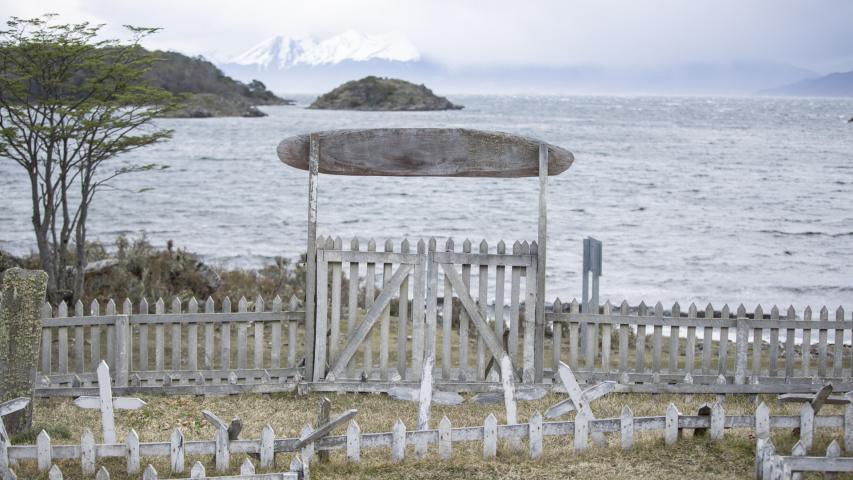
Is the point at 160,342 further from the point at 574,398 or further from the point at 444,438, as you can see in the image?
the point at 574,398

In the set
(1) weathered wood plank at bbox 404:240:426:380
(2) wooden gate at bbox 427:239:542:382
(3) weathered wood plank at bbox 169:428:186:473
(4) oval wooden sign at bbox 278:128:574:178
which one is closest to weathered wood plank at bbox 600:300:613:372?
(2) wooden gate at bbox 427:239:542:382

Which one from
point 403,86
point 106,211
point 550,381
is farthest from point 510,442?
point 403,86

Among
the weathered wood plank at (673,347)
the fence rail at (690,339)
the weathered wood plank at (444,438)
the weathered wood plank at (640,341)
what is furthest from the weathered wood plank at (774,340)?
the weathered wood plank at (444,438)

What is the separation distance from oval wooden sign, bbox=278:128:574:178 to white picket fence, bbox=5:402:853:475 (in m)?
3.81

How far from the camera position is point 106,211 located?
48000 mm

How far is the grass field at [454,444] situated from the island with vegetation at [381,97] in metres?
175

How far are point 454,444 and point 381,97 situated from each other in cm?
17938

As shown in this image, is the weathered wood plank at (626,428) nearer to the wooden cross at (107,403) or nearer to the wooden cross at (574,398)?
the wooden cross at (574,398)

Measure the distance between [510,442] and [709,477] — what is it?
170cm

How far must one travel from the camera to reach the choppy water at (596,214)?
3153 cm

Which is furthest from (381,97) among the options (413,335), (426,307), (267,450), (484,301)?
(267,450)

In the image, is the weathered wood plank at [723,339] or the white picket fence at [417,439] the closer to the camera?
the white picket fence at [417,439]

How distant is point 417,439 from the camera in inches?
326

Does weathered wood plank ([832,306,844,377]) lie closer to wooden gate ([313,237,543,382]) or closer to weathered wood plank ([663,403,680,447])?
wooden gate ([313,237,543,382])
